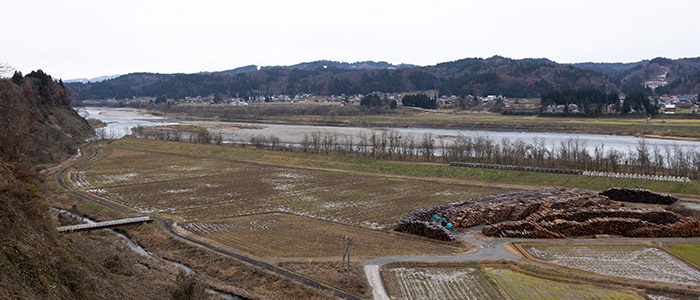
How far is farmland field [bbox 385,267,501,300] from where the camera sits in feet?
74.3

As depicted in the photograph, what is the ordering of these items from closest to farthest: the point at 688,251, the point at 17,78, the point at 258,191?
the point at 688,251, the point at 258,191, the point at 17,78

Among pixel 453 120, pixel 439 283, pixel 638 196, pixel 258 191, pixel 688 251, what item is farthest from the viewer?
pixel 453 120

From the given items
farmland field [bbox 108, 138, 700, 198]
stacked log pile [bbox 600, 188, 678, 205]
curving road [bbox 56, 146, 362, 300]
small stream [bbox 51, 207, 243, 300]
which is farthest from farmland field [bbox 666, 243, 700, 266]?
small stream [bbox 51, 207, 243, 300]

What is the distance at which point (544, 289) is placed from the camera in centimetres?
2328

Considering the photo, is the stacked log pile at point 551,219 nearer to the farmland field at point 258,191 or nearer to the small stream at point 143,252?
the farmland field at point 258,191

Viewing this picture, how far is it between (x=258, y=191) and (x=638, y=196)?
35599mm

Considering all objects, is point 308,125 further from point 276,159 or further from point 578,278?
point 578,278

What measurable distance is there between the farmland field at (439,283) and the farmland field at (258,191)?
33.1ft

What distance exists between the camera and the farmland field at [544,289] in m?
22.5

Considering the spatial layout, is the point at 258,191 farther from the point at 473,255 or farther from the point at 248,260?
the point at 473,255

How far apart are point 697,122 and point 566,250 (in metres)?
94.9

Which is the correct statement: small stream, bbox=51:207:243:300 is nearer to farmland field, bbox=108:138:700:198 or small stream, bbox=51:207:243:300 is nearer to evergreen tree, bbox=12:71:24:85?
farmland field, bbox=108:138:700:198

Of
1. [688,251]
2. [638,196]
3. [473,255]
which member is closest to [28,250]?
[473,255]

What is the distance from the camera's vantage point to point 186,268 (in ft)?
91.2
